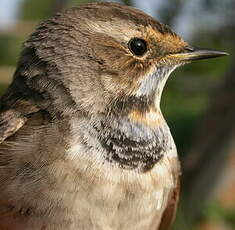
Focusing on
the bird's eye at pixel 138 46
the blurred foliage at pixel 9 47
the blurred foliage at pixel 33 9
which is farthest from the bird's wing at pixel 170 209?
the blurred foliage at pixel 33 9

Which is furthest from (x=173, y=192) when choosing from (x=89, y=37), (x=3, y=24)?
(x=3, y=24)

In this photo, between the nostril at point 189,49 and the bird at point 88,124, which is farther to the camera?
the nostril at point 189,49

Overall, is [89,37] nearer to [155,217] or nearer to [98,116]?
[98,116]

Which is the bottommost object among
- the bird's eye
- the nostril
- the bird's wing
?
the bird's wing

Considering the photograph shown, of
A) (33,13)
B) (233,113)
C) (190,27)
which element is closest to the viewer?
(190,27)

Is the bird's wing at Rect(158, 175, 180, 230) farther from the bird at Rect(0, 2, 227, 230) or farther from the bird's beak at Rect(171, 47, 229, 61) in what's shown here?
the bird's beak at Rect(171, 47, 229, 61)

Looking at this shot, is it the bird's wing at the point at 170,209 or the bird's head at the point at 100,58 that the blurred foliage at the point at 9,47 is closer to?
the bird's wing at the point at 170,209

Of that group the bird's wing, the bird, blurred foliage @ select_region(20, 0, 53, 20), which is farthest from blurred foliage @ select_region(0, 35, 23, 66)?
the bird
